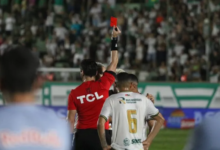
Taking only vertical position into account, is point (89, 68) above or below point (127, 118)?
above

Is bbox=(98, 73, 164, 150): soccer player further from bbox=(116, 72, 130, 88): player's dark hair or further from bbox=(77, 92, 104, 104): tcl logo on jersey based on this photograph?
bbox=(77, 92, 104, 104): tcl logo on jersey

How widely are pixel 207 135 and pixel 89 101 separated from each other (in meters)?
4.93

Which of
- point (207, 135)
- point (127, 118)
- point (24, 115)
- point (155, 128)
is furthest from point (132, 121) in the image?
point (24, 115)

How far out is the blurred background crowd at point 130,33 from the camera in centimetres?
2309

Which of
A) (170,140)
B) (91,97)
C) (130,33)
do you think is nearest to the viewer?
(91,97)

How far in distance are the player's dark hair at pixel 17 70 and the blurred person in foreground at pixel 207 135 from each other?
0.92 meters

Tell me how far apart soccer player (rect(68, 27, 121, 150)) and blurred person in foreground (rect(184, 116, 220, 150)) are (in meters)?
4.66

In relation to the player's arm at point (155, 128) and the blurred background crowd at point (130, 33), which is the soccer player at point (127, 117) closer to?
the player's arm at point (155, 128)

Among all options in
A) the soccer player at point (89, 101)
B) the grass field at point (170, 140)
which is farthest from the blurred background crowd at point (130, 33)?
the soccer player at point (89, 101)

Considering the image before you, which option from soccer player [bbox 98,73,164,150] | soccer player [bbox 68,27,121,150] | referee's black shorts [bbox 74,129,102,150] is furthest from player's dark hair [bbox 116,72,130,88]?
referee's black shorts [bbox 74,129,102,150]

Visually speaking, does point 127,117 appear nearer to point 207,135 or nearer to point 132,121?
point 132,121

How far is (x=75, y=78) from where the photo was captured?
22.8 metres

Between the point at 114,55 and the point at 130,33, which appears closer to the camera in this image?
the point at 114,55

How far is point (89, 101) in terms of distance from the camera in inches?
312
